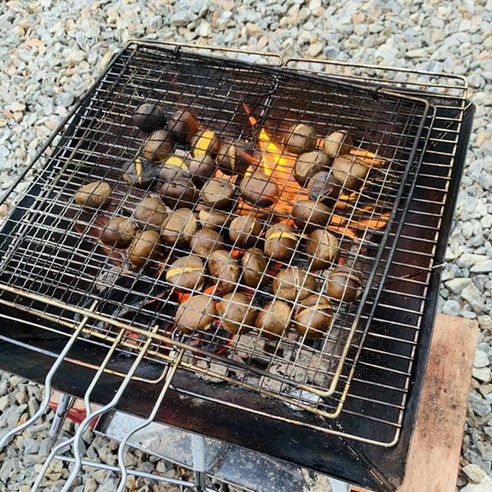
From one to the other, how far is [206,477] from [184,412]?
2.58 feet

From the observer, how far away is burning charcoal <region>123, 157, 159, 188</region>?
1.97 metres

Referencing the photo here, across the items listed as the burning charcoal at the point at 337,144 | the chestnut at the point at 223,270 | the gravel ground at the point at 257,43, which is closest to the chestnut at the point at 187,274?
the chestnut at the point at 223,270

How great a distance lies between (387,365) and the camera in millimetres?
1687

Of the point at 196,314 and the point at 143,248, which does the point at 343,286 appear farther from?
the point at 143,248

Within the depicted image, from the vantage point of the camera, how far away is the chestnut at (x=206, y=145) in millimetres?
2018

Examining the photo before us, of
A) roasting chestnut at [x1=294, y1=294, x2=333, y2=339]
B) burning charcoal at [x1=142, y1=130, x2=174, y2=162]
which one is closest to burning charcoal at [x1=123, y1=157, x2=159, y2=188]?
burning charcoal at [x1=142, y1=130, x2=174, y2=162]

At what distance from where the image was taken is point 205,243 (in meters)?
1.78

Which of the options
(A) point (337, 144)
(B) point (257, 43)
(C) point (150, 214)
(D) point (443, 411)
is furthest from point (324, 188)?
(B) point (257, 43)

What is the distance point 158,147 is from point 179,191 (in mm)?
230

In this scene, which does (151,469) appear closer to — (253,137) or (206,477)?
(206,477)

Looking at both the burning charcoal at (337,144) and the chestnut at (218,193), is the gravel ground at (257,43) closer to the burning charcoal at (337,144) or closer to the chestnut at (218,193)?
the burning charcoal at (337,144)

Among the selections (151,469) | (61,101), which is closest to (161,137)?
(151,469)

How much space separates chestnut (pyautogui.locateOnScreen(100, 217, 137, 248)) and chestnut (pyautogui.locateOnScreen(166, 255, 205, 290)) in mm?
210

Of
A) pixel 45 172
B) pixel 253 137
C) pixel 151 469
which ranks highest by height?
pixel 253 137
